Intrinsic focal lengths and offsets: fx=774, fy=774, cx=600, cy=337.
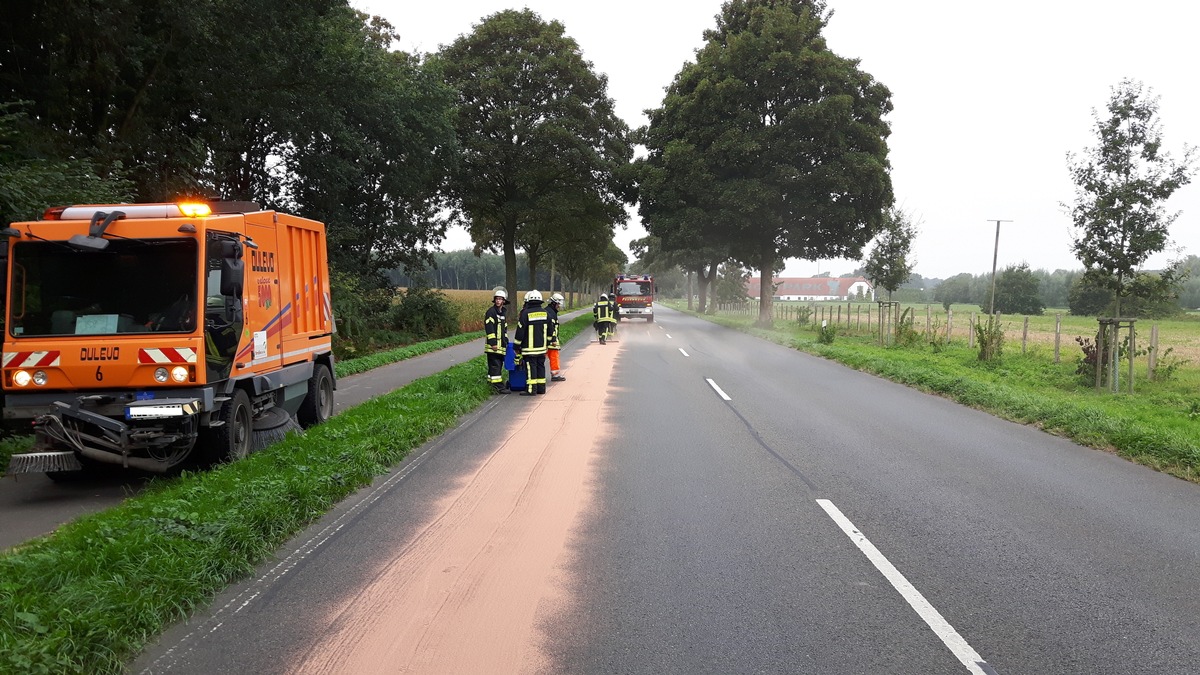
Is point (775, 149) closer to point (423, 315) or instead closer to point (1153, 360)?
point (423, 315)

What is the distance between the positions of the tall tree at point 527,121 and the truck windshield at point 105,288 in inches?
1117

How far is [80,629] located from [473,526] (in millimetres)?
2634

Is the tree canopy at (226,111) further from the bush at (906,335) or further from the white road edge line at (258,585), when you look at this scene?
the bush at (906,335)

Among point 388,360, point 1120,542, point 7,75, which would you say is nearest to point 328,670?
point 1120,542

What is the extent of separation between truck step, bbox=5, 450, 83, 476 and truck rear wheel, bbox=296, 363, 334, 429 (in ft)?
12.9

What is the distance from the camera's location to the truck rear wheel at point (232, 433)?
25.3ft

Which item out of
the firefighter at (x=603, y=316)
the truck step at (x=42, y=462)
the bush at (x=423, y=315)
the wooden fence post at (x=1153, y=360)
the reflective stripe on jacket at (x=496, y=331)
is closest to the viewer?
the truck step at (x=42, y=462)

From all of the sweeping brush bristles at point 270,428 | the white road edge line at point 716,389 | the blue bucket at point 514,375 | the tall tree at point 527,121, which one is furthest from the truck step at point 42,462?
the tall tree at point 527,121

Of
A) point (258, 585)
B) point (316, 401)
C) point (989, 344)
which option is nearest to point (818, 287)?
point (989, 344)

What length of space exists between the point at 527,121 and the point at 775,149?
1146cm

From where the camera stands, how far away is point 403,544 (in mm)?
5453

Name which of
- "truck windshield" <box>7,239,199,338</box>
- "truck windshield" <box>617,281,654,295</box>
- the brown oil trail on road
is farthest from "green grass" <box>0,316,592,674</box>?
"truck windshield" <box>617,281,654,295</box>

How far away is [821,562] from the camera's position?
5.07 meters

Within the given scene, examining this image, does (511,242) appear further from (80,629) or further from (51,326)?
(80,629)
